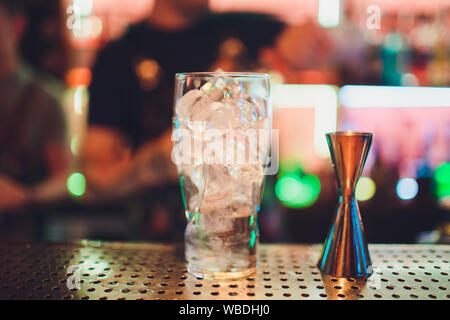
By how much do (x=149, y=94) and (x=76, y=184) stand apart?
0.81m

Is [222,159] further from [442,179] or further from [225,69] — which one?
[442,179]

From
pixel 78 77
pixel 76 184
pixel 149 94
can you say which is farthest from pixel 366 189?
pixel 78 77

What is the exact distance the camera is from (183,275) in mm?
849

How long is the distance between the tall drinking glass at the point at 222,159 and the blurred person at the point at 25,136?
1888 millimetres

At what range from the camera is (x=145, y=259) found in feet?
3.08

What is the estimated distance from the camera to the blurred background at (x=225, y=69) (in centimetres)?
244

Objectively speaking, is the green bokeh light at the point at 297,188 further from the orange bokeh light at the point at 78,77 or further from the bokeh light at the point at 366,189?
the orange bokeh light at the point at 78,77

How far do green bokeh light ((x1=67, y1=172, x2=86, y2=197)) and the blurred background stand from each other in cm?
1

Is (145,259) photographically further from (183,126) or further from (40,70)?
(40,70)

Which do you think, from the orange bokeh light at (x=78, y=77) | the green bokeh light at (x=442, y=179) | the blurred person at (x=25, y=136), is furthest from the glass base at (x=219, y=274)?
the orange bokeh light at (x=78, y=77)
